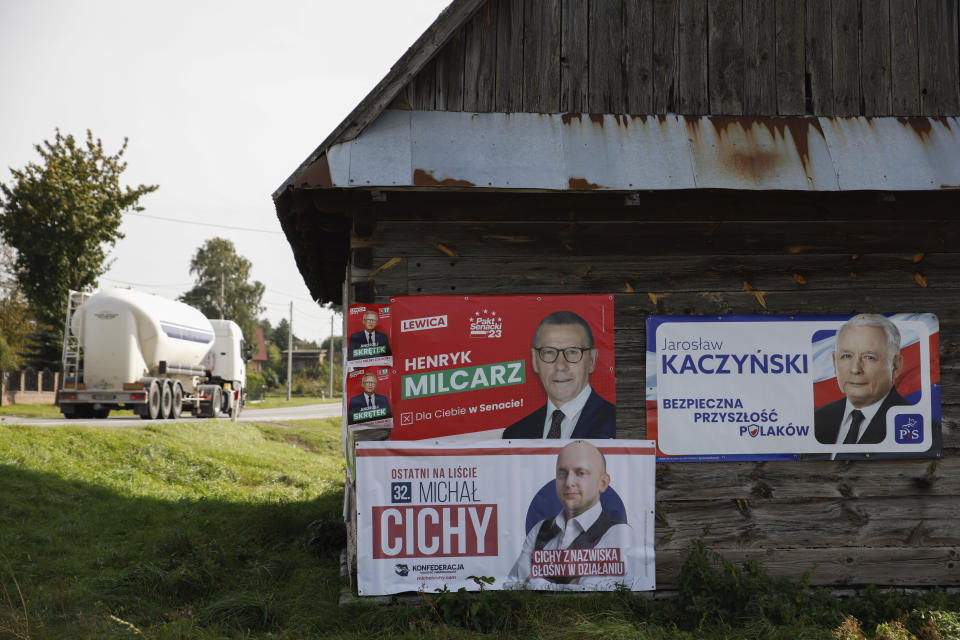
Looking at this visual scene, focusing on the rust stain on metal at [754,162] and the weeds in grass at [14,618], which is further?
the rust stain on metal at [754,162]

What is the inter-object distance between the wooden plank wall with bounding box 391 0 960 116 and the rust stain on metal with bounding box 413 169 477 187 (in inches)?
34.8

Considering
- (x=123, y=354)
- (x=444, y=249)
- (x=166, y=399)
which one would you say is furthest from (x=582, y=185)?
(x=166, y=399)

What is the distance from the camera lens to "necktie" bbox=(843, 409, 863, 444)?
6.58 metres

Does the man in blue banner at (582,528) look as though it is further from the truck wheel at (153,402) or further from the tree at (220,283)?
the tree at (220,283)

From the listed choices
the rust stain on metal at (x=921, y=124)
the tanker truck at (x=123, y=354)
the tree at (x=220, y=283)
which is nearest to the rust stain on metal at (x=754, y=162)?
the rust stain on metal at (x=921, y=124)

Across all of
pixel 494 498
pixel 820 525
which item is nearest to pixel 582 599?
pixel 494 498

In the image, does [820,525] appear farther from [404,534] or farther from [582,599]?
[404,534]

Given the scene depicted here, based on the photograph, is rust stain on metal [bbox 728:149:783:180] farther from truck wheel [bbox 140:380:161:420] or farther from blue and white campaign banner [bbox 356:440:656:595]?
truck wheel [bbox 140:380:161:420]

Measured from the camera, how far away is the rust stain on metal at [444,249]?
652 centimetres

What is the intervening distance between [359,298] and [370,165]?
105 cm

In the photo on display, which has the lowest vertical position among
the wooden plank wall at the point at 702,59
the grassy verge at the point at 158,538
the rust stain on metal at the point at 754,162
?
the grassy verge at the point at 158,538

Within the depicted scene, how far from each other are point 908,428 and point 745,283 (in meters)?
1.78

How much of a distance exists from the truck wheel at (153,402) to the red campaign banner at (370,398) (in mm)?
16635

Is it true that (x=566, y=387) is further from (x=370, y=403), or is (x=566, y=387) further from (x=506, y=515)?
(x=370, y=403)
